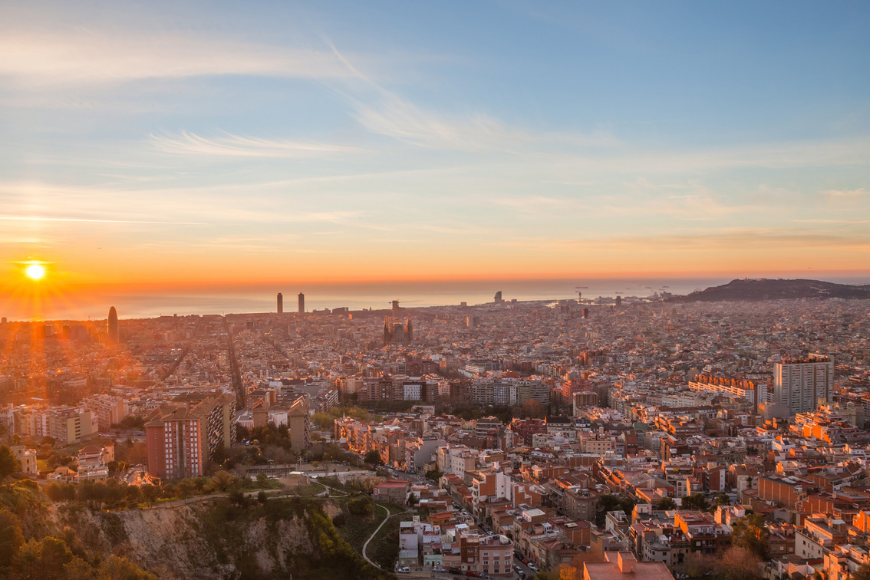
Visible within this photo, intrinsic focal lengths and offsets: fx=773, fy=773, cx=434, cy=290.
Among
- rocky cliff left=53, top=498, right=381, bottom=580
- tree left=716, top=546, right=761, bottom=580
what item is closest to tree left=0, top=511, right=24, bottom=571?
rocky cliff left=53, top=498, right=381, bottom=580

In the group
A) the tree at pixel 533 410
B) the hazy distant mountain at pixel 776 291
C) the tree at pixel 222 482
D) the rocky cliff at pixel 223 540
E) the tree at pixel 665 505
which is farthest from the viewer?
the hazy distant mountain at pixel 776 291

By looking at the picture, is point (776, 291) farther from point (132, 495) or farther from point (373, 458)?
point (132, 495)

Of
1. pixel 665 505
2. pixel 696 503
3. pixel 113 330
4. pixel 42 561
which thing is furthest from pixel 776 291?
pixel 42 561

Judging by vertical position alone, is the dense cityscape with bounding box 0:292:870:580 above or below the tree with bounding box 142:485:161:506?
below

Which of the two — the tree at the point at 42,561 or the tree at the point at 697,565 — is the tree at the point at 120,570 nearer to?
the tree at the point at 42,561

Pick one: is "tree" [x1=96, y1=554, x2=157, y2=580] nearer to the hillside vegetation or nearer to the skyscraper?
the hillside vegetation

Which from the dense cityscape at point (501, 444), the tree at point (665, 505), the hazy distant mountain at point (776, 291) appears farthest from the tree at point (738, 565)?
the hazy distant mountain at point (776, 291)

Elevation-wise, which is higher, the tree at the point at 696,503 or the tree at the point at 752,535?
the tree at the point at 752,535
